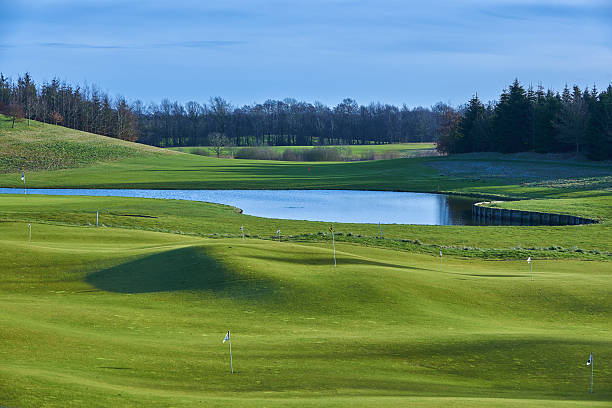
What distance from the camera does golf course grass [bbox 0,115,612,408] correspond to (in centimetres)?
1345

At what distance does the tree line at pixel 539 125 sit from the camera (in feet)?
308

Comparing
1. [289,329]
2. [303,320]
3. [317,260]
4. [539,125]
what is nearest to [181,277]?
[317,260]

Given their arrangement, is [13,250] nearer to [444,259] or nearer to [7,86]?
[444,259]

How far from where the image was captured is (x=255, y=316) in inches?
778

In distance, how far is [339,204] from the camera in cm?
6731

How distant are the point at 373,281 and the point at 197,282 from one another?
6062 mm

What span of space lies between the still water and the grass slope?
2743 cm

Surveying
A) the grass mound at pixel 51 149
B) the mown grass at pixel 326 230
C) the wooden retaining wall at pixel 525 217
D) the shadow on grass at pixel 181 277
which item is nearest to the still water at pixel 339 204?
the wooden retaining wall at pixel 525 217

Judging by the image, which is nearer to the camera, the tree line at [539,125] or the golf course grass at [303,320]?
the golf course grass at [303,320]

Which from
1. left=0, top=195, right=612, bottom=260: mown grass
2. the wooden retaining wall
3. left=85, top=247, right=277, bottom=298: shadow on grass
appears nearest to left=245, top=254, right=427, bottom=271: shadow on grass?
left=85, top=247, right=277, bottom=298: shadow on grass

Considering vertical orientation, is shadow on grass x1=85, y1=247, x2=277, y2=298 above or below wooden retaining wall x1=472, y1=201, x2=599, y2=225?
above

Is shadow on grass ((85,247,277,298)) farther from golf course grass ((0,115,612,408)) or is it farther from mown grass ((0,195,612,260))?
mown grass ((0,195,612,260))

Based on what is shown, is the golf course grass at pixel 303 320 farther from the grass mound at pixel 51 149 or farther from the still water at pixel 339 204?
the grass mound at pixel 51 149

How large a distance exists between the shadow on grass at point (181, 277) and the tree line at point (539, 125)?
253 ft
